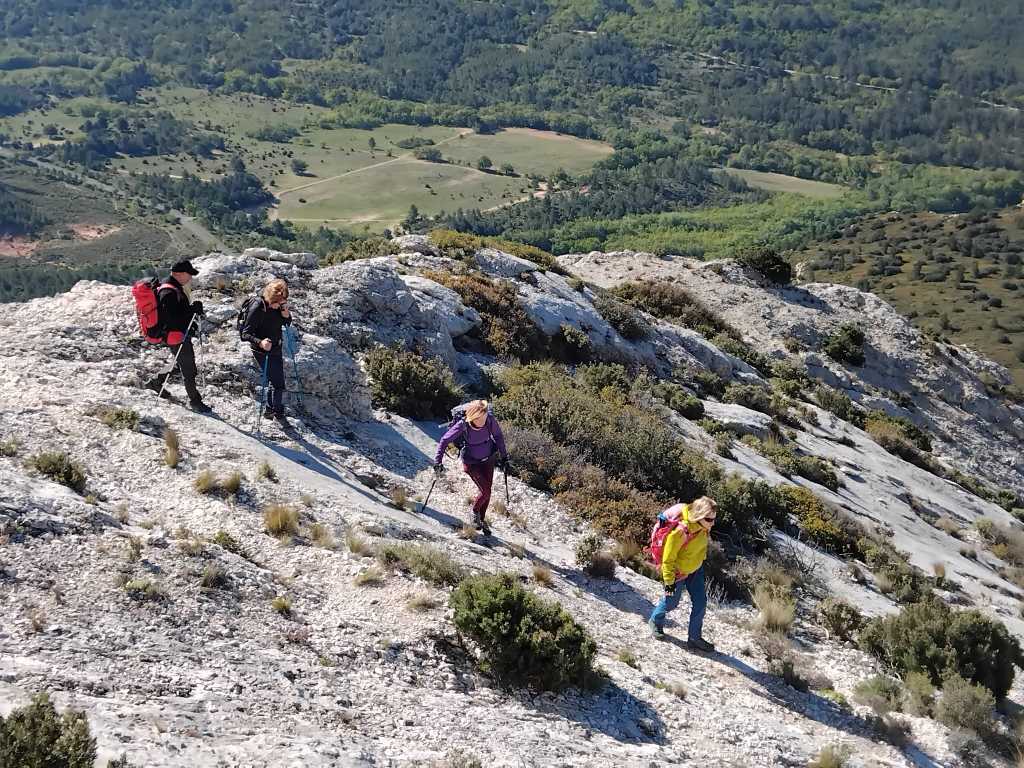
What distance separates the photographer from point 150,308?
1182cm

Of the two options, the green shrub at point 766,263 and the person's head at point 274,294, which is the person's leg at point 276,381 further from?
the green shrub at point 766,263

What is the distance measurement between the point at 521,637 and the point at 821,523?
9.33 meters

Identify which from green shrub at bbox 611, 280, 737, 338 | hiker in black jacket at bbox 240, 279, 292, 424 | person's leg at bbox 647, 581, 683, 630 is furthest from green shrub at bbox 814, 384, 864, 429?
hiker in black jacket at bbox 240, 279, 292, 424

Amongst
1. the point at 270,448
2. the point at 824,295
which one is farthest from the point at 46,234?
the point at 270,448

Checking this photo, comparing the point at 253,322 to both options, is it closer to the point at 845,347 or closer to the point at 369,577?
the point at 369,577

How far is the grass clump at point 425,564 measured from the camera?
31.7 ft

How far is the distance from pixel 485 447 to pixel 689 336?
1833 cm

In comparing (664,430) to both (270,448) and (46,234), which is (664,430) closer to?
(270,448)

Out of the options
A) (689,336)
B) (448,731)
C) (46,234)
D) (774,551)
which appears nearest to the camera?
(448,731)

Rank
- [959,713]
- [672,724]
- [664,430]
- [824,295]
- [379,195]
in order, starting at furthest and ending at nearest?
[379,195] < [824,295] < [664,430] < [959,713] < [672,724]

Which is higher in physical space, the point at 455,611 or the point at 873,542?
the point at 455,611

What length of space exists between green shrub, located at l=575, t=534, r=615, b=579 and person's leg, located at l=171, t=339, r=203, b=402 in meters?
6.44

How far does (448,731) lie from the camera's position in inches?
289

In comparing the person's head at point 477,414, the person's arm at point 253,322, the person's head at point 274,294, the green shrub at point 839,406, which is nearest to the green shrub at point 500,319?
the person's head at point 274,294
